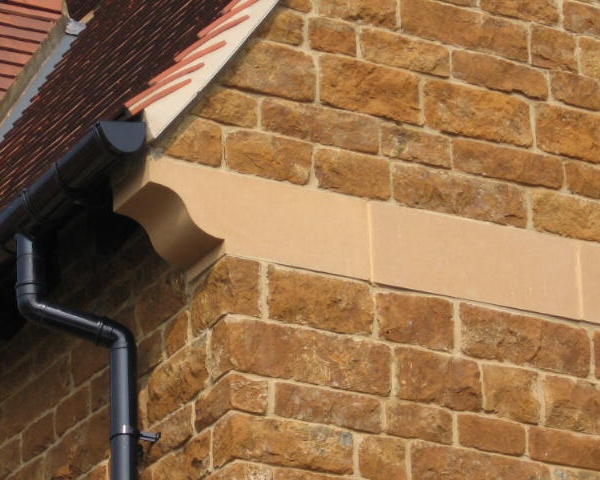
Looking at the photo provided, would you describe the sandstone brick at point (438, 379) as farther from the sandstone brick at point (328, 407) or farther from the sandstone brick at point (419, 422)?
the sandstone brick at point (328, 407)

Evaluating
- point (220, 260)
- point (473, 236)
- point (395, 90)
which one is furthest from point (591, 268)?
point (220, 260)

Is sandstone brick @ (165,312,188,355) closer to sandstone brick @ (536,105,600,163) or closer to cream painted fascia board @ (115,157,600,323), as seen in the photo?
cream painted fascia board @ (115,157,600,323)

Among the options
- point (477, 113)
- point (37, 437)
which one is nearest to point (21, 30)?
point (37, 437)

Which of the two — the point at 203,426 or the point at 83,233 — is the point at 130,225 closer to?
the point at 83,233

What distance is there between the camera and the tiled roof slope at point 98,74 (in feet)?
27.7

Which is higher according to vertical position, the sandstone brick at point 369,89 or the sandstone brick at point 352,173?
the sandstone brick at point 369,89

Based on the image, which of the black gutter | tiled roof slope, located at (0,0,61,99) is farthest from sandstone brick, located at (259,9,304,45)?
tiled roof slope, located at (0,0,61,99)

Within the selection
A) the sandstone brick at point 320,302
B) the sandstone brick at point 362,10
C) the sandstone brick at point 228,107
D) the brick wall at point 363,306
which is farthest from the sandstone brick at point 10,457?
the sandstone brick at point 362,10

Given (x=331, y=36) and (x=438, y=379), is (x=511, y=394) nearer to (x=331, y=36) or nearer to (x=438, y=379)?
(x=438, y=379)

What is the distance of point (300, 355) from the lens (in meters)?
7.66

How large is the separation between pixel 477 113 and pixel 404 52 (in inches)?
15.0

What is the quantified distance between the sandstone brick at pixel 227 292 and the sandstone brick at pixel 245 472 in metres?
0.58

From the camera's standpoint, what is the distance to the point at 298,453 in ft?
24.5

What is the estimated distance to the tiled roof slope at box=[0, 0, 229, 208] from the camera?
8.45 meters
